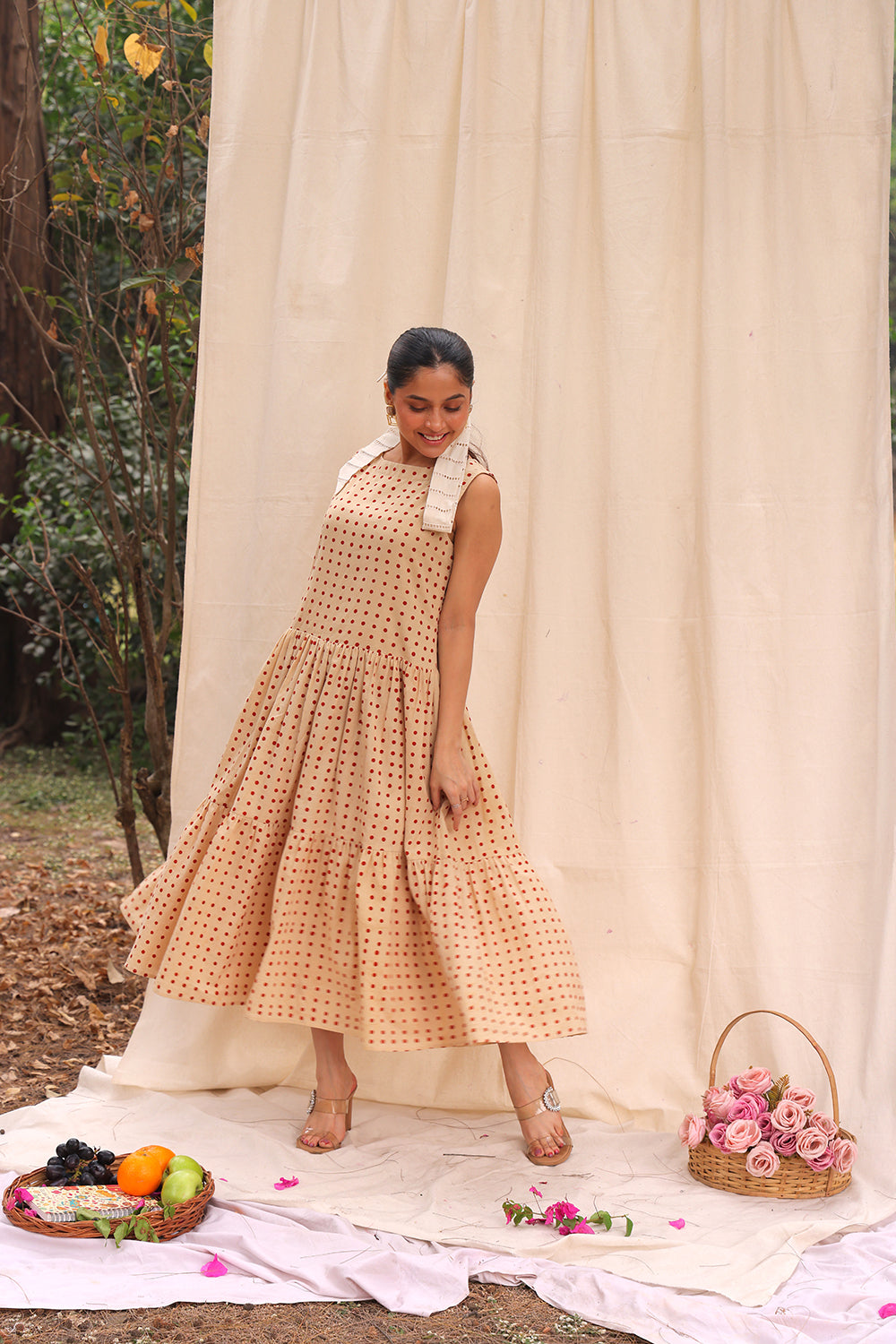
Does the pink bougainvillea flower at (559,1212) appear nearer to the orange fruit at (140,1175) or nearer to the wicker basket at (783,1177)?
the wicker basket at (783,1177)

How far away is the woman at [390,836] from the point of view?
246 cm

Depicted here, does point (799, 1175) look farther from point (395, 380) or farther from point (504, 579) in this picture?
point (395, 380)

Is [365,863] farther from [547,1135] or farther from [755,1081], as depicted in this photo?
[755,1081]

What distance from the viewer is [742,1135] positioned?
2418mm

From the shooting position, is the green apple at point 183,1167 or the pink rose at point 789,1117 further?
the pink rose at point 789,1117

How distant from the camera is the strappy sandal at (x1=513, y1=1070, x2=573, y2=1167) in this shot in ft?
8.37

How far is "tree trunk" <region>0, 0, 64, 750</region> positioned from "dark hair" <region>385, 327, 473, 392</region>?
11.2ft

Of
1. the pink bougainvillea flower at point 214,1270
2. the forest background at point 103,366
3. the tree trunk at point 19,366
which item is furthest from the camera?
the tree trunk at point 19,366

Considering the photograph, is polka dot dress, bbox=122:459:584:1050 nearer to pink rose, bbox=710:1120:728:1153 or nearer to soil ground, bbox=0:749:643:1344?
pink rose, bbox=710:1120:728:1153

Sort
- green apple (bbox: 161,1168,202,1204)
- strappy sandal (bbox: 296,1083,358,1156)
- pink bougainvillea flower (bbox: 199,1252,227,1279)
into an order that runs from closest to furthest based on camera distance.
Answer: pink bougainvillea flower (bbox: 199,1252,227,1279), green apple (bbox: 161,1168,202,1204), strappy sandal (bbox: 296,1083,358,1156)

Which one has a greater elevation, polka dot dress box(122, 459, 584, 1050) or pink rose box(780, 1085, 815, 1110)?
polka dot dress box(122, 459, 584, 1050)

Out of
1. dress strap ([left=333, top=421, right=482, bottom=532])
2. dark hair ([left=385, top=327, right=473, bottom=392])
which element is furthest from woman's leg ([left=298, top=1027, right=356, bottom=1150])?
dark hair ([left=385, top=327, right=473, bottom=392])

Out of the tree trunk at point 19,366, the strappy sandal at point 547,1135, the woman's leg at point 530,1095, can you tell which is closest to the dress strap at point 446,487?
the woman's leg at point 530,1095

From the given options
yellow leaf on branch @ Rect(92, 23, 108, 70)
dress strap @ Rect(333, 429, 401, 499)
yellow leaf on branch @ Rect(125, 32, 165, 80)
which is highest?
yellow leaf on branch @ Rect(92, 23, 108, 70)
